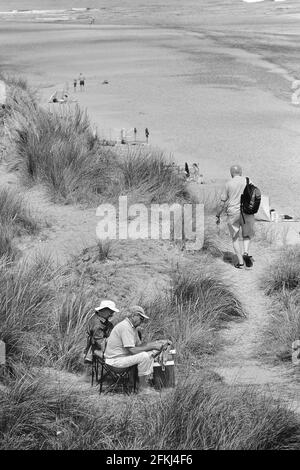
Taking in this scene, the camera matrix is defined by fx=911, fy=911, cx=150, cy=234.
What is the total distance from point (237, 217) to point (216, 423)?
5270 millimetres

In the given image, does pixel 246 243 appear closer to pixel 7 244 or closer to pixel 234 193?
pixel 234 193

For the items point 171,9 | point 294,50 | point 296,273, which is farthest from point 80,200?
point 171,9

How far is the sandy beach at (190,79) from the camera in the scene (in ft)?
62.9

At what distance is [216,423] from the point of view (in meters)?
7.07

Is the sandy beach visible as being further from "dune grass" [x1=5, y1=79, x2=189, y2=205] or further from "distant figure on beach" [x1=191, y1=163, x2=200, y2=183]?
"dune grass" [x1=5, y1=79, x2=189, y2=205]

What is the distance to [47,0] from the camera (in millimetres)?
65312

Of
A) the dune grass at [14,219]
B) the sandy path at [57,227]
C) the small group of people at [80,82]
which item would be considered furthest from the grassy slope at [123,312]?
the small group of people at [80,82]

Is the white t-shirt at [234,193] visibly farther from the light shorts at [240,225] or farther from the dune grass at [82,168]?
the dune grass at [82,168]

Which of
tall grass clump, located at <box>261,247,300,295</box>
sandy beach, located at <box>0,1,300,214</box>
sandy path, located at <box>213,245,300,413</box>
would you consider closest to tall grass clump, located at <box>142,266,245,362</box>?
sandy path, located at <box>213,245,300,413</box>

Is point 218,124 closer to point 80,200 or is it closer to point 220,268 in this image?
point 80,200

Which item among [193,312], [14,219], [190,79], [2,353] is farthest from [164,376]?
[190,79]

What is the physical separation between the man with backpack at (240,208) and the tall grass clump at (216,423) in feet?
15.1

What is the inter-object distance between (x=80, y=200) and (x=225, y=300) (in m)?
4.17
